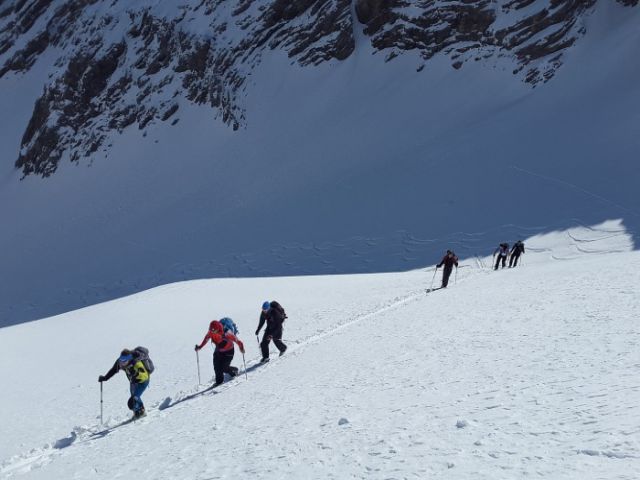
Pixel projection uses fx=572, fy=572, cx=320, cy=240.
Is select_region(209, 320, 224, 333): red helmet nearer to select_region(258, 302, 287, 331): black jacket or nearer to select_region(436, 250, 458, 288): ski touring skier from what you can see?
select_region(258, 302, 287, 331): black jacket

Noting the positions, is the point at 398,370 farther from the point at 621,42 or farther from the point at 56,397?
the point at 621,42

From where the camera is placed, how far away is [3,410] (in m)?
10.5

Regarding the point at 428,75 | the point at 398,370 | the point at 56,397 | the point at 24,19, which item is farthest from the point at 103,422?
the point at 24,19

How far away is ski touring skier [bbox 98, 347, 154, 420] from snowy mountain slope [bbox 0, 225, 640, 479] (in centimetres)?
42

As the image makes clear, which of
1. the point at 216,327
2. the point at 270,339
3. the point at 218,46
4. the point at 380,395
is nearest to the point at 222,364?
the point at 216,327

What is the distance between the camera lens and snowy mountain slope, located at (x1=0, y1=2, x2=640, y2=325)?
34.4 meters

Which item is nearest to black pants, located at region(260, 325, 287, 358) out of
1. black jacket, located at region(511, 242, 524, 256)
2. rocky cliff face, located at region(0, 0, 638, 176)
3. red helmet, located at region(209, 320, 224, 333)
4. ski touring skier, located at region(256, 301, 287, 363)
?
ski touring skier, located at region(256, 301, 287, 363)

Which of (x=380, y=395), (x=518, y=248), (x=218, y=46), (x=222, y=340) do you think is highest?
(x=218, y=46)

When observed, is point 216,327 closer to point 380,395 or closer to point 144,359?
point 144,359

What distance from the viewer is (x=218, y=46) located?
58.6 metres

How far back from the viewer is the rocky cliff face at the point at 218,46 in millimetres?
49406

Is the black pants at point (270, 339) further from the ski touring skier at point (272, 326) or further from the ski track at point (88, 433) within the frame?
the ski track at point (88, 433)

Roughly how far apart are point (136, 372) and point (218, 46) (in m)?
54.9

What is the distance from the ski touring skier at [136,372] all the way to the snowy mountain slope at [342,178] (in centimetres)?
2348
